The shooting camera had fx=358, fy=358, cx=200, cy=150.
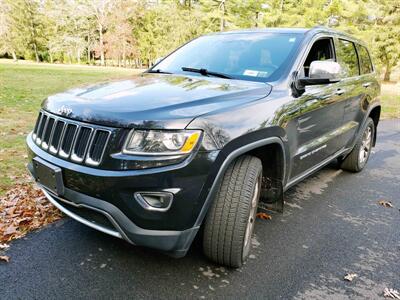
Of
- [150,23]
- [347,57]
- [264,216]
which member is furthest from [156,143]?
[150,23]

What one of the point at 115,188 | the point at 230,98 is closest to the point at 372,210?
the point at 230,98

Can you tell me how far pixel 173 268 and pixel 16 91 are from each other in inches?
407

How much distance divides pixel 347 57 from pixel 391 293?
9.21ft

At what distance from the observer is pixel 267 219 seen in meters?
3.56

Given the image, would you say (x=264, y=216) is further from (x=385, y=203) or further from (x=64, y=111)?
(x=64, y=111)

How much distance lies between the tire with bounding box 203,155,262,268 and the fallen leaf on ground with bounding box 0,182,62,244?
1641mm

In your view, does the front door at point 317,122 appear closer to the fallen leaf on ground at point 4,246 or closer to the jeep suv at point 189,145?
the jeep suv at point 189,145

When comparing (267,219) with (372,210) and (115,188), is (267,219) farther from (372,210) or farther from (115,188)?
(115,188)

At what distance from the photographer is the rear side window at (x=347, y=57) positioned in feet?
13.3

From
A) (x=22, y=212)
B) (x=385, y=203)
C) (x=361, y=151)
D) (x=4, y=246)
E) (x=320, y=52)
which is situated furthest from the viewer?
(x=361, y=151)

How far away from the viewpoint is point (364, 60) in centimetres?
492

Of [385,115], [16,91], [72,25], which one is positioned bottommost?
[385,115]

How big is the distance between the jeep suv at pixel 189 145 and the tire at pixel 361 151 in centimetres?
179

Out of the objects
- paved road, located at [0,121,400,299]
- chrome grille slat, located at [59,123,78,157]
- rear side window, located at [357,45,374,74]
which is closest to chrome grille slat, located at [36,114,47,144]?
chrome grille slat, located at [59,123,78,157]
